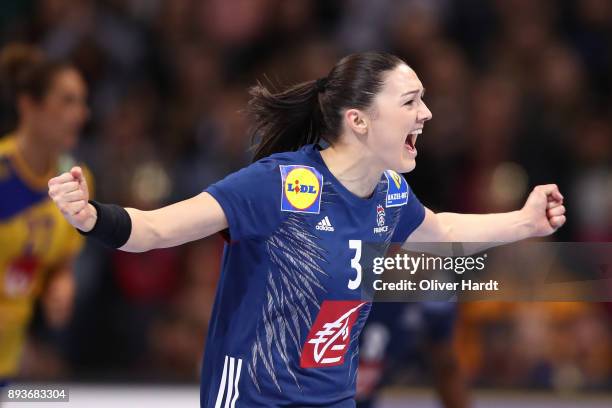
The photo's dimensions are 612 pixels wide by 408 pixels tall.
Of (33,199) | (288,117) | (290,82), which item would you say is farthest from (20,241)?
(290,82)

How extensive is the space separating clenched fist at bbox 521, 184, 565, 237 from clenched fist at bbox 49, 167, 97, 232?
Result: 65.7 inches

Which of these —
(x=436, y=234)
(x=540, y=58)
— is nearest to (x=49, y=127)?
(x=436, y=234)

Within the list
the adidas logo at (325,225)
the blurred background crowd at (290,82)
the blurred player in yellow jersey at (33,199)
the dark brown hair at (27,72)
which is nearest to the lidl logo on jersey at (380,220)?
the adidas logo at (325,225)

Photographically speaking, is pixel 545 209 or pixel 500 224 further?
pixel 500 224

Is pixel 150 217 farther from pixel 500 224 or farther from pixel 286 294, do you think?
pixel 500 224

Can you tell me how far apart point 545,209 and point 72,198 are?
1.77 m

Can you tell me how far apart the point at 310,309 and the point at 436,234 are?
718 mm

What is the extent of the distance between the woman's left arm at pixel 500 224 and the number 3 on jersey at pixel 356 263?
1.30 feet

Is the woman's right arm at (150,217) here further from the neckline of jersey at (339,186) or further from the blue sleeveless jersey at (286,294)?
the neckline of jersey at (339,186)

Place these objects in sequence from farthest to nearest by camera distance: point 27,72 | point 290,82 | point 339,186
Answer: point 290,82 < point 27,72 < point 339,186

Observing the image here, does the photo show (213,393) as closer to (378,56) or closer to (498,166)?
(378,56)

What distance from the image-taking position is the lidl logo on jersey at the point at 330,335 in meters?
3.50

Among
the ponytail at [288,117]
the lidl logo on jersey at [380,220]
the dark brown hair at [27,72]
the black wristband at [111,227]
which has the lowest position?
the black wristband at [111,227]

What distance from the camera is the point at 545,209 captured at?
3936 millimetres
